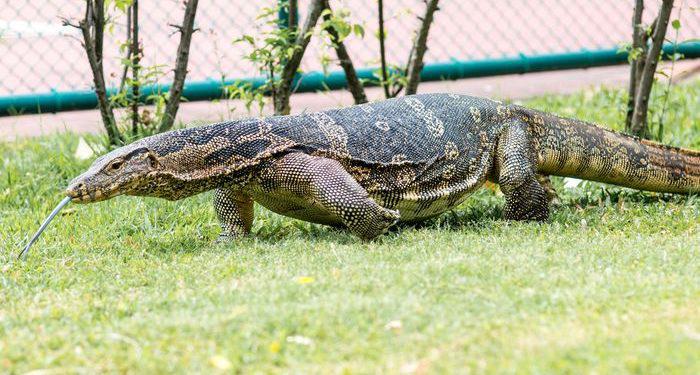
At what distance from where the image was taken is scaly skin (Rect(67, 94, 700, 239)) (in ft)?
18.1

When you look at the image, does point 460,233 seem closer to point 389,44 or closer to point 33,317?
point 33,317

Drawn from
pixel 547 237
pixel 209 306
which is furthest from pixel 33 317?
→ pixel 547 237

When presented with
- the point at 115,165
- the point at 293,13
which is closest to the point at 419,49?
the point at 293,13

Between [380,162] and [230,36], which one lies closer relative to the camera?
[380,162]

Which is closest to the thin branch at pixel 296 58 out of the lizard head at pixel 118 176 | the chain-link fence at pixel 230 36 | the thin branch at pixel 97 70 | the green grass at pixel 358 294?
the thin branch at pixel 97 70

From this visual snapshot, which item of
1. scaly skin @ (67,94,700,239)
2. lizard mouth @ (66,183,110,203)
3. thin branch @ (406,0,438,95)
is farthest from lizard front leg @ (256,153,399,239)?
thin branch @ (406,0,438,95)

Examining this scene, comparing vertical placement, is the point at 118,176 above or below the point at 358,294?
above

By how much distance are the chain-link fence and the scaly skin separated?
4168 millimetres

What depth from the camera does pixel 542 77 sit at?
1244cm

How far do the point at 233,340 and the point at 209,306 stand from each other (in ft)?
1.65

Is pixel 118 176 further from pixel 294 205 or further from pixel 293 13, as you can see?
pixel 293 13

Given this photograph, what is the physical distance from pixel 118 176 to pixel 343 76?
4.63 meters

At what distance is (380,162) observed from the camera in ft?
19.3

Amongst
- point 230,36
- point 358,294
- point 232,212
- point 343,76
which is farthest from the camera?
point 230,36
